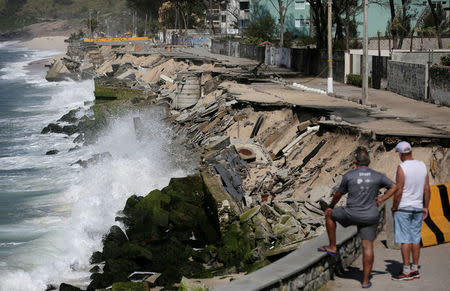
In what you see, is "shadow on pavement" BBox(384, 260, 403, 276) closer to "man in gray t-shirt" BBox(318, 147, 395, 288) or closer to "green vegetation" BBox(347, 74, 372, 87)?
"man in gray t-shirt" BBox(318, 147, 395, 288)

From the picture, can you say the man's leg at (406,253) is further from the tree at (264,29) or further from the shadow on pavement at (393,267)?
the tree at (264,29)

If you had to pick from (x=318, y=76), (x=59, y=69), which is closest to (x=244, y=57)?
(x=318, y=76)

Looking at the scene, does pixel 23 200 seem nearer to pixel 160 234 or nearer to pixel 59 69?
pixel 160 234

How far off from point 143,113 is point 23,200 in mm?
14070

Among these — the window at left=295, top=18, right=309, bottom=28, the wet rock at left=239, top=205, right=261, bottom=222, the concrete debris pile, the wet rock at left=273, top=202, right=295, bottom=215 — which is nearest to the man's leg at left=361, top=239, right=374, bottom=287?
the concrete debris pile

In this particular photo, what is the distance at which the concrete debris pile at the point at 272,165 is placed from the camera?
1470 centimetres

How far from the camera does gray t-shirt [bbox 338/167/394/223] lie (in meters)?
8.90

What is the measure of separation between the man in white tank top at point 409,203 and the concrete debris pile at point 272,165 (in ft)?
8.40

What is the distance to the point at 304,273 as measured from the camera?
Answer: 8.97 metres

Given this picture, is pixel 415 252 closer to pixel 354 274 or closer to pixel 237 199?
pixel 354 274

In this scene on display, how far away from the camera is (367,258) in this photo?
9.06 meters

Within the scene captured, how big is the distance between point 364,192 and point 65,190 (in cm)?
1707

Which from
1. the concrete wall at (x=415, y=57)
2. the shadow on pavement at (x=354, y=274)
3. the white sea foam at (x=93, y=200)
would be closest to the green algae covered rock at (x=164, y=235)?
the white sea foam at (x=93, y=200)

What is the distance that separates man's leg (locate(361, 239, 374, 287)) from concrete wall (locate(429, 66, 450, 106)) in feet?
57.2
